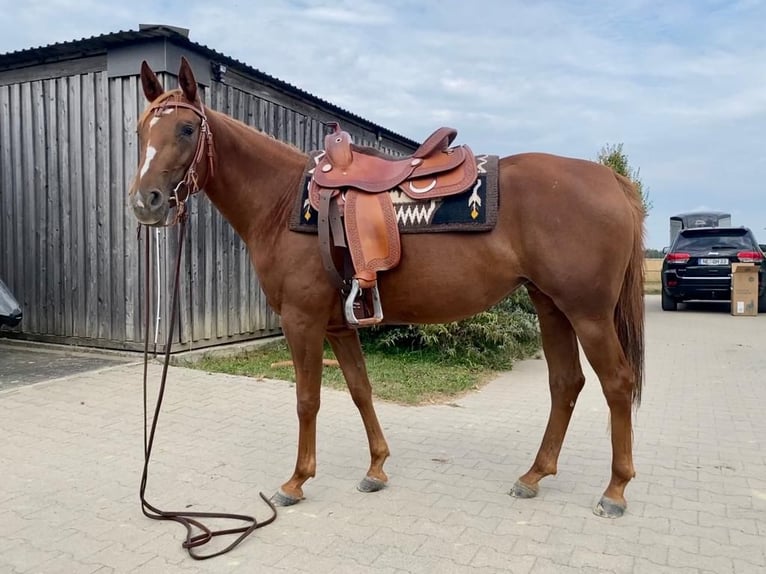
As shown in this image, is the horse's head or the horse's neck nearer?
the horse's head

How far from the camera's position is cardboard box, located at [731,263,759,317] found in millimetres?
12391

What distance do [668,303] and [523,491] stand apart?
1260cm

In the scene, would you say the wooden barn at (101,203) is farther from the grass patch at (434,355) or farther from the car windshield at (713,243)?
the car windshield at (713,243)

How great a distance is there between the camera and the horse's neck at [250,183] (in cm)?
302

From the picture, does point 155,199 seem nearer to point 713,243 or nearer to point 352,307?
point 352,307

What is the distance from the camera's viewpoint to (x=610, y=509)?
288 cm

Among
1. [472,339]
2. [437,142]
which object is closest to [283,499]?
[437,142]

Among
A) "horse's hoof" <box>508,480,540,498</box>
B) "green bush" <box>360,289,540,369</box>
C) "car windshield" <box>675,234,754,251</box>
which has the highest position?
"car windshield" <box>675,234,754,251</box>

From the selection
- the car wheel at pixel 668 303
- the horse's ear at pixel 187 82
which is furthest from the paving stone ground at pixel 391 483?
the car wheel at pixel 668 303

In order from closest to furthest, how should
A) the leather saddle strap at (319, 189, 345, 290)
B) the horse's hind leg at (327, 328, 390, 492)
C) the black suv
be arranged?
1. the leather saddle strap at (319, 189, 345, 290)
2. the horse's hind leg at (327, 328, 390, 492)
3. the black suv

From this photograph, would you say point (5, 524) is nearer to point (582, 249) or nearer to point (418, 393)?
point (582, 249)

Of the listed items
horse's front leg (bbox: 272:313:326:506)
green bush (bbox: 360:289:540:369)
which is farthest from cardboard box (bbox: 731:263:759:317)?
horse's front leg (bbox: 272:313:326:506)

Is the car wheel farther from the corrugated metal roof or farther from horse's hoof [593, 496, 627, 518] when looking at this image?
horse's hoof [593, 496, 627, 518]

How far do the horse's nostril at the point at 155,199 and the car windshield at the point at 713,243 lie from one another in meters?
13.0
